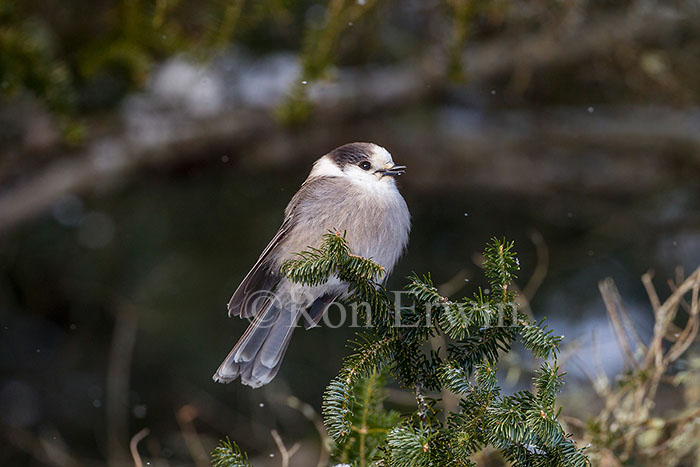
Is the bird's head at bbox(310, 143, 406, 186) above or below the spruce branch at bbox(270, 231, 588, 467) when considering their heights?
above

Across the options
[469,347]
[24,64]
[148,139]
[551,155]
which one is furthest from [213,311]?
[551,155]

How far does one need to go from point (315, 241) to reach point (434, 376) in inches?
14.8

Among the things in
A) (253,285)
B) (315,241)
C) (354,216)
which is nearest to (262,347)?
(253,285)

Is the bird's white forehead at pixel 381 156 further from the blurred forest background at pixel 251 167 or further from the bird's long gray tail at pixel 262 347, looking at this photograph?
the blurred forest background at pixel 251 167

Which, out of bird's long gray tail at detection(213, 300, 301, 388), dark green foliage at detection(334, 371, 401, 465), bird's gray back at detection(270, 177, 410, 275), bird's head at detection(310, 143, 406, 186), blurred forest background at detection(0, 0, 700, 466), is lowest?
blurred forest background at detection(0, 0, 700, 466)

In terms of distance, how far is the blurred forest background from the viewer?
8.43 feet

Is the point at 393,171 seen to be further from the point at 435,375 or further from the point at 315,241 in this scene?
the point at 435,375

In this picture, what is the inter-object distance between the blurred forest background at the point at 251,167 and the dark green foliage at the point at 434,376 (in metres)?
0.87

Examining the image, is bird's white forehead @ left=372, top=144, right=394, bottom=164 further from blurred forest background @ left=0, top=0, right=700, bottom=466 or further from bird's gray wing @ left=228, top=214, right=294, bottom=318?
blurred forest background @ left=0, top=0, right=700, bottom=466

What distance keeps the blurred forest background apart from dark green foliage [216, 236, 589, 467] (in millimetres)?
871

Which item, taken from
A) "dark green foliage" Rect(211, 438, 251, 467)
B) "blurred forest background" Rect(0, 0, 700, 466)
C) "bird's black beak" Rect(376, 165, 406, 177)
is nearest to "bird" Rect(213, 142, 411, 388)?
"bird's black beak" Rect(376, 165, 406, 177)

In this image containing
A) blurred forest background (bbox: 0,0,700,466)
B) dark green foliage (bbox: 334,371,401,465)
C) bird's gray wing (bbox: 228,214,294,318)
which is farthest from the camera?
blurred forest background (bbox: 0,0,700,466)

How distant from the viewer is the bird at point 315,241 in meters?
1.49

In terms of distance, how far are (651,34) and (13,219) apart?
305 centimetres
